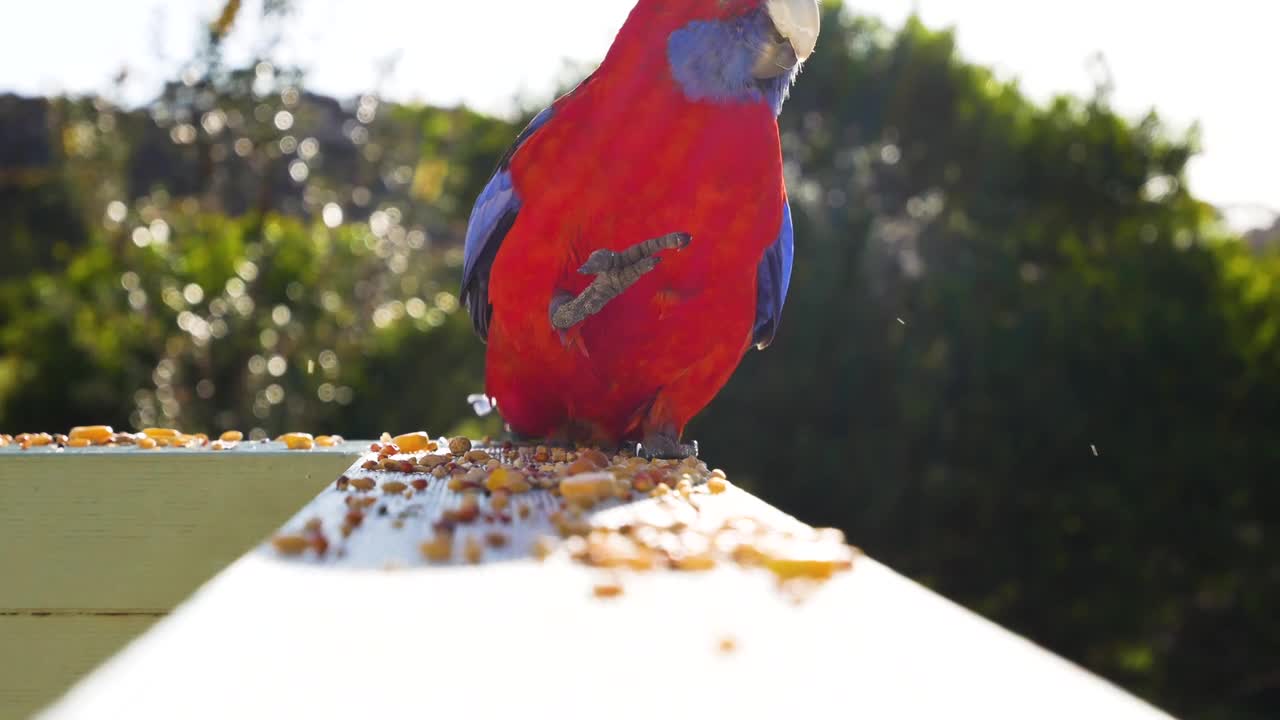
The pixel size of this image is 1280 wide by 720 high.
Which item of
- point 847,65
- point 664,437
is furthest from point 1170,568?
point 664,437

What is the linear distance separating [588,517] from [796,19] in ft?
3.72

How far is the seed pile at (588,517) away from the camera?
96 centimetres

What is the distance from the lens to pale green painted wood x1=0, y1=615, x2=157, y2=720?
1998 mm

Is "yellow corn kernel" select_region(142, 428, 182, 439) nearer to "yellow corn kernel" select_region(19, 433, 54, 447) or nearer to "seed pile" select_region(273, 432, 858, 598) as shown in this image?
"yellow corn kernel" select_region(19, 433, 54, 447)

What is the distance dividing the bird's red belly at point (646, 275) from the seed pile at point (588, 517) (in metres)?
0.25

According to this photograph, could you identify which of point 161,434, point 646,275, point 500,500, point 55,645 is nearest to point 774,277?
point 646,275

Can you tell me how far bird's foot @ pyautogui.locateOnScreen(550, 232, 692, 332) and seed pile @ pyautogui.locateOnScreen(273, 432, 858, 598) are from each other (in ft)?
0.95

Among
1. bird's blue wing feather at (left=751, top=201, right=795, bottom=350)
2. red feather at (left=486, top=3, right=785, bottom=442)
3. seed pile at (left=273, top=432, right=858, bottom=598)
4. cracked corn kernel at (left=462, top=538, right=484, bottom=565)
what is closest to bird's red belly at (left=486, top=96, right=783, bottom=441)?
red feather at (left=486, top=3, right=785, bottom=442)

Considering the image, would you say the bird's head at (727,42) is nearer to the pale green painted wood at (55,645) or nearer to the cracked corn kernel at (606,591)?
the cracked corn kernel at (606,591)

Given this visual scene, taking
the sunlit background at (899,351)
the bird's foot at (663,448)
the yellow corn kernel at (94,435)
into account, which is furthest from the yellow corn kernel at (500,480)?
the sunlit background at (899,351)

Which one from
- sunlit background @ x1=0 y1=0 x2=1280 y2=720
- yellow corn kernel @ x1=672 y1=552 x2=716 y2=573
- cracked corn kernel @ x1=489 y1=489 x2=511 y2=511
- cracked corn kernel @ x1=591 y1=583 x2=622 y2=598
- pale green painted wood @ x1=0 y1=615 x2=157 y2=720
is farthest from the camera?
sunlit background @ x1=0 y1=0 x2=1280 y2=720

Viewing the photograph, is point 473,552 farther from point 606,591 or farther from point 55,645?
point 55,645

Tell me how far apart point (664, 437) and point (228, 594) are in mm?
1443

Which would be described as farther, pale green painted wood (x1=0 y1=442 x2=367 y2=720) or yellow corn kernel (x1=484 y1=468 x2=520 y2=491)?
pale green painted wood (x1=0 y1=442 x2=367 y2=720)
